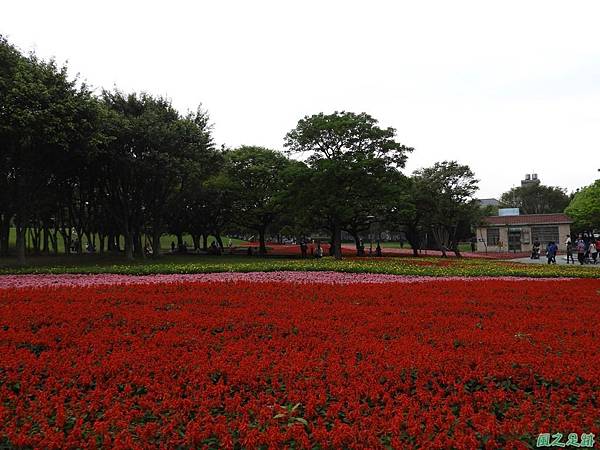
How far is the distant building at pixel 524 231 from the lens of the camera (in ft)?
159

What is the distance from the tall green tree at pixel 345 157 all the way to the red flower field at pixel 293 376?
16.5 meters

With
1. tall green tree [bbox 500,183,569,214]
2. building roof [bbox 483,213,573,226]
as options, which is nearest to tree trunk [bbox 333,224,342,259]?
building roof [bbox 483,213,573,226]

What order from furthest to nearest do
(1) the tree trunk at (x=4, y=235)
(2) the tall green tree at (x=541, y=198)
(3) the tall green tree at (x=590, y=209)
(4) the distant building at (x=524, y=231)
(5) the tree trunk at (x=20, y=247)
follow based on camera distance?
(2) the tall green tree at (x=541, y=198) < (4) the distant building at (x=524, y=231) < (3) the tall green tree at (x=590, y=209) < (1) the tree trunk at (x=4, y=235) < (5) the tree trunk at (x=20, y=247)

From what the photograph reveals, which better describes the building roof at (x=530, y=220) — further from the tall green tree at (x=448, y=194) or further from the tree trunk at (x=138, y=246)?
the tree trunk at (x=138, y=246)

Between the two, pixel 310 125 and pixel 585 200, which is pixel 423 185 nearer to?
pixel 310 125

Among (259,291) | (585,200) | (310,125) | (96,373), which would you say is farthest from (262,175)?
(585,200)

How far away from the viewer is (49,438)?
3.47m

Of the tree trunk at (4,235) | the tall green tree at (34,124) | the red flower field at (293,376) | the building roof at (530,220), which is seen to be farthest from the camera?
the building roof at (530,220)

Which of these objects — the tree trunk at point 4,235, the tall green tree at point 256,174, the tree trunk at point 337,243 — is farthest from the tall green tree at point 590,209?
the tree trunk at point 4,235

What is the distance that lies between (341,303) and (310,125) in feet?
58.2

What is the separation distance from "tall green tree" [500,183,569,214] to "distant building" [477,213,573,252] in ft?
119

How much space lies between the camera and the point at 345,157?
82.1 feet

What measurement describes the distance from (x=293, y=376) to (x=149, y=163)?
70.2ft

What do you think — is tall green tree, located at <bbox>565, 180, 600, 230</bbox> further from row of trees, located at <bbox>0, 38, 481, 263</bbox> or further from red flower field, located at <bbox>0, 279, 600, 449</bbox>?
red flower field, located at <bbox>0, 279, 600, 449</bbox>
